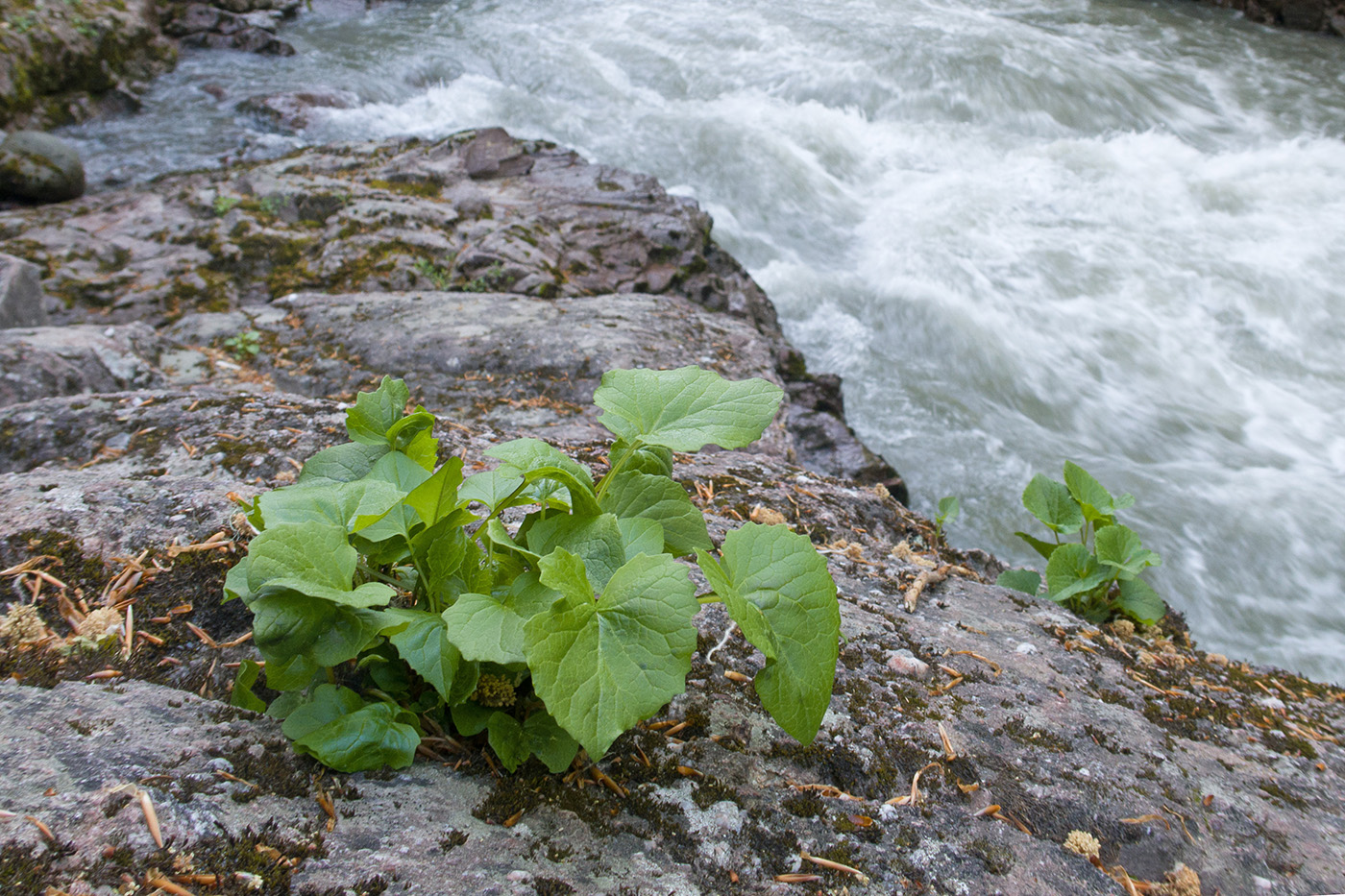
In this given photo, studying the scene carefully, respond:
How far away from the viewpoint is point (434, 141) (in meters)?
7.96

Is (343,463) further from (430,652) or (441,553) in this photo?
(430,652)

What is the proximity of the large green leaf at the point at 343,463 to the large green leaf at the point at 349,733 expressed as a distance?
1.62 feet

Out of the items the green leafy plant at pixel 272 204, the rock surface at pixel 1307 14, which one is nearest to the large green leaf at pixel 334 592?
the green leafy plant at pixel 272 204

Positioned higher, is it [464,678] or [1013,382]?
[464,678]

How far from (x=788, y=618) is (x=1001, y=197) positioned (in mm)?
10059

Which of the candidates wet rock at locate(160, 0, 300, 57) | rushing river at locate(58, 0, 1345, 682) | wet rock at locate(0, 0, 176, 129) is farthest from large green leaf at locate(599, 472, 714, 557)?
wet rock at locate(160, 0, 300, 57)

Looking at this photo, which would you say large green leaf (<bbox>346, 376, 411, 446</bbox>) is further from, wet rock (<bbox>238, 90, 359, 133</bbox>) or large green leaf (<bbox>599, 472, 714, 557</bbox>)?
wet rock (<bbox>238, 90, 359, 133</bbox>)

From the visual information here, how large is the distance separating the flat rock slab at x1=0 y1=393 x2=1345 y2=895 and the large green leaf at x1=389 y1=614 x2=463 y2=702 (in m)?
0.23

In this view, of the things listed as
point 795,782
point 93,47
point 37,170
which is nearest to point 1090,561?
point 795,782

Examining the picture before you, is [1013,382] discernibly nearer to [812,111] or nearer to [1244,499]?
[1244,499]

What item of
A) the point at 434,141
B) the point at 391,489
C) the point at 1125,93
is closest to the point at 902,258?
the point at 434,141

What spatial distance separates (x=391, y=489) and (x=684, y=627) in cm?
64

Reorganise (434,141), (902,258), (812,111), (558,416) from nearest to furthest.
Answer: (558,416) → (434,141) → (902,258) → (812,111)

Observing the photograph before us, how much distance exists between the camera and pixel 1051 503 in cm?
301
